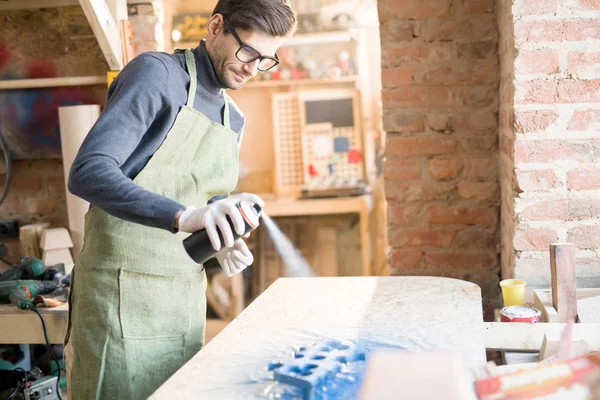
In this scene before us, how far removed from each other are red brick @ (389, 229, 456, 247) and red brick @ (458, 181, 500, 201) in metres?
0.17

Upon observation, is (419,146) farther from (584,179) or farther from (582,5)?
(582,5)

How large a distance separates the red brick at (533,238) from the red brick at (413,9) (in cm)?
102

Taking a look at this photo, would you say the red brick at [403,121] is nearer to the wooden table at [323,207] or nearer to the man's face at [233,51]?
the man's face at [233,51]

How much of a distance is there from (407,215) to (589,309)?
1.03m

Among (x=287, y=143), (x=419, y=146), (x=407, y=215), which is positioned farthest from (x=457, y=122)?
(x=287, y=143)

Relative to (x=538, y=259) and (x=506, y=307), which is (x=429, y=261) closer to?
(x=538, y=259)

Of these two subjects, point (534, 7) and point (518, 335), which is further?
point (534, 7)

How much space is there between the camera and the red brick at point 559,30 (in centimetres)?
215

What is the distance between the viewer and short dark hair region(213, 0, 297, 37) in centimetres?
183

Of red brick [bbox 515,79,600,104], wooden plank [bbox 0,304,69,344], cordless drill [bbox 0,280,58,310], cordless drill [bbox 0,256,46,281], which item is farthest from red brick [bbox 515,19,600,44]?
cordless drill [bbox 0,256,46,281]

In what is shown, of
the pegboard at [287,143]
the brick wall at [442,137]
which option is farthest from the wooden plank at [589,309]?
the pegboard at [287,143]

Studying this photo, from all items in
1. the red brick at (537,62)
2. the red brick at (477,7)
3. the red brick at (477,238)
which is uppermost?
the red brick at (477,7)

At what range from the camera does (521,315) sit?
1.92 meters

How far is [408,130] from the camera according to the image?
2832 mm
